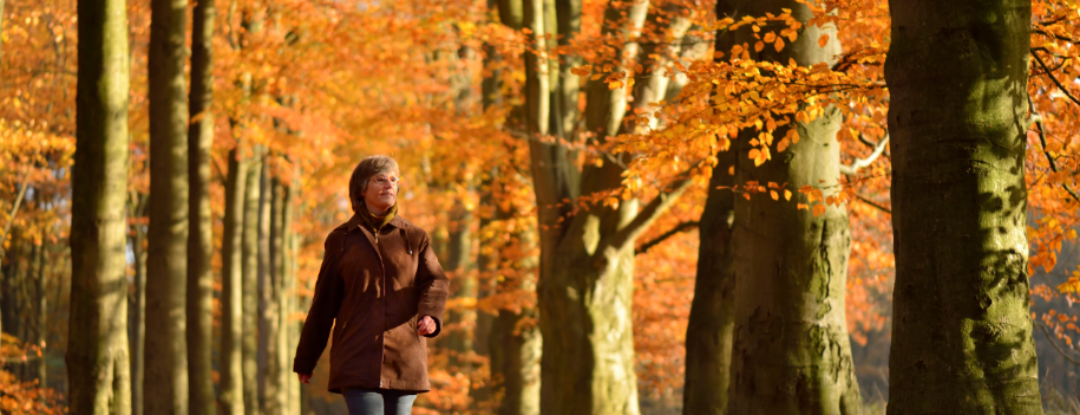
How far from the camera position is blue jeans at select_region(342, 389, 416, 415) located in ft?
12.8

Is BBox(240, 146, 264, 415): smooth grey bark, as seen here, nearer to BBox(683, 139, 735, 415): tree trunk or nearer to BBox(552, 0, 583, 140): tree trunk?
BBox(552, 0, 583, 140): tree trunk

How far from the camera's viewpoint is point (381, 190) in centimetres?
403

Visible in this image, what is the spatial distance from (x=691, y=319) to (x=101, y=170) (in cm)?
520

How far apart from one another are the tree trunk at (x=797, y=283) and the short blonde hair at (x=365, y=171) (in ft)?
9.83

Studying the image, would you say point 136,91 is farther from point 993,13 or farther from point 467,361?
point 993,13

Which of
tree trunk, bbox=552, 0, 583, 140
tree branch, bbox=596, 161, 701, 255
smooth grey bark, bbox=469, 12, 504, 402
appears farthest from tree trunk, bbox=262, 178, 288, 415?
tree branch, bbox=596, 161, 701, 255

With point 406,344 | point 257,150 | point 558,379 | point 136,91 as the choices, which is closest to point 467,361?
point 257,150

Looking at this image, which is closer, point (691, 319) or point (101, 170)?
point (101, 170)

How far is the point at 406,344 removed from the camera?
399 cm

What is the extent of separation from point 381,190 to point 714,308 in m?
5.03

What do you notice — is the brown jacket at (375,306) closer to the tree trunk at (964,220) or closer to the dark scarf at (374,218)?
the dark scarf at (374,218)

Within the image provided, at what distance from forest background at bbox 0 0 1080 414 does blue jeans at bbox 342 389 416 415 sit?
2.24m

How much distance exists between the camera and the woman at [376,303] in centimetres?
393

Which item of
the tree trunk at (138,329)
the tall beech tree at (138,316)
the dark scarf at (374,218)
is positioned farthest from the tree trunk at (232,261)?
the dark scarf at (374,218)
